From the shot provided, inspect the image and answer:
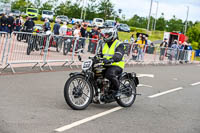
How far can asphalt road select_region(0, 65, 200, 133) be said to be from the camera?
20.4 ft

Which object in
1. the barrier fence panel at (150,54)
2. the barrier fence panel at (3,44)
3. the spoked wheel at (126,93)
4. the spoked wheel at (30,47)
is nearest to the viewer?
the spoked wheel at (126,93)

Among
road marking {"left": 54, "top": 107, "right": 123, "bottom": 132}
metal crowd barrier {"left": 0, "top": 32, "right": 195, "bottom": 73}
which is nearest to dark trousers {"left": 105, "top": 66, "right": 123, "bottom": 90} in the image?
road marking {"left": 54, "top": 107, "right": 123, "bottom": 132}

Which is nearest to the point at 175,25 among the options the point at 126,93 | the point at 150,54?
the point at 150,54

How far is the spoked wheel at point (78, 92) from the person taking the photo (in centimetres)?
718

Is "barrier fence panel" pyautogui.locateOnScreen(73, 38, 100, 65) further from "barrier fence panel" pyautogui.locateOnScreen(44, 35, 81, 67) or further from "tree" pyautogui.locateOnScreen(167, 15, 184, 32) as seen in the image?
"tree" pyautogui.locateOnScreen(167, 15, 184, 32)

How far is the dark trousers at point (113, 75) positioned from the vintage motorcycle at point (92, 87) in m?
0.09

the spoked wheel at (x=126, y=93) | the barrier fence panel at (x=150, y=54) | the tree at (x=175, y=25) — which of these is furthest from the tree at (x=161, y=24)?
the spoked wheel at (x=126, y=93)

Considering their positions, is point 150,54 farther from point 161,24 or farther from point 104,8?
point 161,24

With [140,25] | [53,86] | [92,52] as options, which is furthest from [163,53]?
[140,25]

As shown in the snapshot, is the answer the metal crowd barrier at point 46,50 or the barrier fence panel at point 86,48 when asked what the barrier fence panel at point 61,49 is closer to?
the metal crowd barrier at point 46,50

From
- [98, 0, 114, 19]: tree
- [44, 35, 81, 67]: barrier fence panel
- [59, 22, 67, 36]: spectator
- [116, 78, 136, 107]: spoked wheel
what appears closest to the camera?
[116, 78, 136, 107]: spoked wheel

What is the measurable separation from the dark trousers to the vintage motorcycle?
9 centimetres

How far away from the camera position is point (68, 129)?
6.01 meters

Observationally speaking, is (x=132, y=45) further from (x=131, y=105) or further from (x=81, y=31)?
(x=131, y=105)
